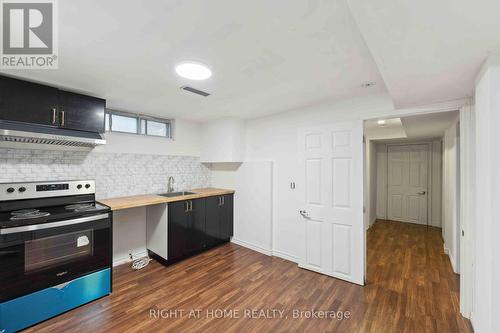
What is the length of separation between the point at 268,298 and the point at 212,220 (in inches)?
66.0

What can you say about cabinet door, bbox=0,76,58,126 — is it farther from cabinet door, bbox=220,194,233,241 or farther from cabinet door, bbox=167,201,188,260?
cabinet door, bbox=220,194,233,241

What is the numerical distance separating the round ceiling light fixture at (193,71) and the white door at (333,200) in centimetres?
161

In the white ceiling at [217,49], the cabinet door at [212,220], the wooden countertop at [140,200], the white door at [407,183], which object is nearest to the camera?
the white ceiling at [217,49]

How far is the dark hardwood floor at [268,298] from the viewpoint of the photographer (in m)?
1.95

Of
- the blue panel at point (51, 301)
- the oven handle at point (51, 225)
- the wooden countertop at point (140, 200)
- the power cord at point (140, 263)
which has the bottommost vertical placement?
the power cord at point (140, 263)

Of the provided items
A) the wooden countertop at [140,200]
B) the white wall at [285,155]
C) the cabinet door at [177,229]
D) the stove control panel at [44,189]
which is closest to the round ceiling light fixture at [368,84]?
the white wall at [285,155]

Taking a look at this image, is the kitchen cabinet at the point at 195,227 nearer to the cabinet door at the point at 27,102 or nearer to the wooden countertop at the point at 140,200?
the wooden countertop at the point at 140,200

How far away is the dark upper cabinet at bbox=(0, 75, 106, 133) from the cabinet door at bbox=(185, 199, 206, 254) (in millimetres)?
1636

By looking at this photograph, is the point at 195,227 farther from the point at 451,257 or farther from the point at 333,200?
the point at 451,257

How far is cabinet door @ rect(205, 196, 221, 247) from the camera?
364 cm

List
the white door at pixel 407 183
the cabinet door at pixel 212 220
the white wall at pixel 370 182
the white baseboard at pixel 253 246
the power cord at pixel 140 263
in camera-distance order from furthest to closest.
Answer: the white door at pixel 407 183
the white wall at pixel 370 182
the cabinet door at pixel 212 220
the white baseboard at pixel 253 246
the power cord at pixel 140 263

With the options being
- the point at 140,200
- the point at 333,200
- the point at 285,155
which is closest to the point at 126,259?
the point at 140,200

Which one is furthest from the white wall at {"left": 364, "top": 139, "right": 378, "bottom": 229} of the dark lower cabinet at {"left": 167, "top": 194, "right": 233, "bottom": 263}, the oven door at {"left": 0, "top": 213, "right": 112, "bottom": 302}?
the oven door at {"left": 0, "top": 213, "right": 112, "bottom": 302}

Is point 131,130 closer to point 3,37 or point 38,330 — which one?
point 3,37
